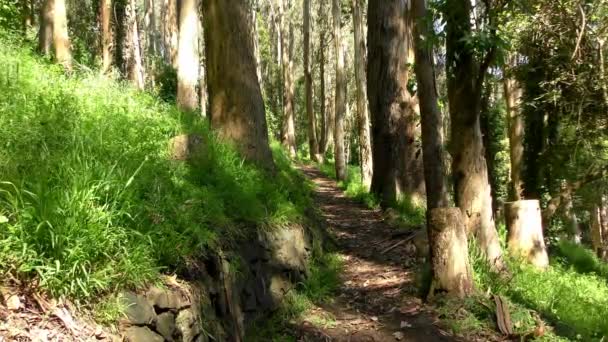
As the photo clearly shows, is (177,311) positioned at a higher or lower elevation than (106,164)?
lower

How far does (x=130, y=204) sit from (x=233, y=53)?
4.38 meters

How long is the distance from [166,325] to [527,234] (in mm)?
5783

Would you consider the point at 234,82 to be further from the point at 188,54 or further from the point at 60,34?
the point at 188,54

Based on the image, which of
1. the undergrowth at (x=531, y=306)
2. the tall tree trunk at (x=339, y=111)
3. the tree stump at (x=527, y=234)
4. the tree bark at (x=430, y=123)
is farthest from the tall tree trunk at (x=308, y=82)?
the undergrowth at (x=531, y=306)

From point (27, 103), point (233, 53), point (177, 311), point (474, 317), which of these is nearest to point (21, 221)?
point (177, 311)

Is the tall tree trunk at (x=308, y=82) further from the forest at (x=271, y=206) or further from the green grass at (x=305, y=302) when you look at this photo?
the green grass at (x=305, y=302)

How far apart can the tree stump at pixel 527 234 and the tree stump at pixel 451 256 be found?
2187mm

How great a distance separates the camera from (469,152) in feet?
22.6

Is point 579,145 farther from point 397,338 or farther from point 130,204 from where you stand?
point 130,204

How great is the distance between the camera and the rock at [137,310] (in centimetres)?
346

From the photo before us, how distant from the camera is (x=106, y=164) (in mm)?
4195

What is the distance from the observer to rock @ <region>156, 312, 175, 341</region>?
3682 mm

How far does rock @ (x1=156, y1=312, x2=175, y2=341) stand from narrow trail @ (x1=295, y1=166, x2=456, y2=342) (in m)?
1.88

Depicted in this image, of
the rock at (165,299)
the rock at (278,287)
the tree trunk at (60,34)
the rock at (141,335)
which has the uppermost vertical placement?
the tree trunk at (60,34)
